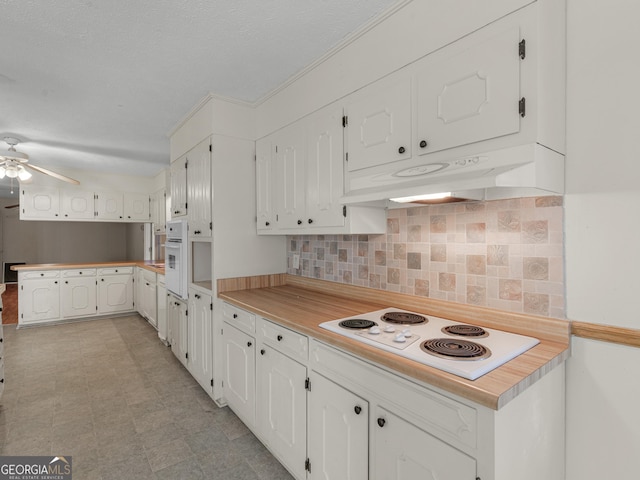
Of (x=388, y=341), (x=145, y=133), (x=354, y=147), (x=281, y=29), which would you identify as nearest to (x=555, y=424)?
(x=388, y=341)

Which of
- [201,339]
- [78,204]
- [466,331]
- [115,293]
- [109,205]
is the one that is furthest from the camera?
[109,205]

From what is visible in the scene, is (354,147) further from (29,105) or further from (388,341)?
(29,105)

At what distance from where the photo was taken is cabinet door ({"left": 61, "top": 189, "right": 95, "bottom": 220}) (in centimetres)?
503

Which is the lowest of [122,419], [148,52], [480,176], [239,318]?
[122,419]

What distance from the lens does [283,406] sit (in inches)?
Result: 71.6

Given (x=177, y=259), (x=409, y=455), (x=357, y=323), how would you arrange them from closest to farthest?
(x=409, y=455) < (x=357, y=323) < (x=177, y=259)

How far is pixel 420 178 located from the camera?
54.9 inches

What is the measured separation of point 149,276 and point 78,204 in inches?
71.5

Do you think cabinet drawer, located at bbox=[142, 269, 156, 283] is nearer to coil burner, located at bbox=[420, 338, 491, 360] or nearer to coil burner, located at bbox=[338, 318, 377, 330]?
coil burner, located at bbox=[338, 318, 377, 330]

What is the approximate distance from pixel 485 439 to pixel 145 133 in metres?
3.96

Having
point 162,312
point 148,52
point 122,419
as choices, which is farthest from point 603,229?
point 162,312

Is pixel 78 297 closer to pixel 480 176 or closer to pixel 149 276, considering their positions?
pixel 149 276

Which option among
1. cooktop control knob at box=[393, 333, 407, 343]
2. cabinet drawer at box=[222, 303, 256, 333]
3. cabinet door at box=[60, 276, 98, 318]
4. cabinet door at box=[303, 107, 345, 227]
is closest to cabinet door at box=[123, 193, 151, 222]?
cabinet door at box=[60, 276, 98, 318]

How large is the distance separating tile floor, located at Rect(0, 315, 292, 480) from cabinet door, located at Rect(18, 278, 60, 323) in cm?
104
